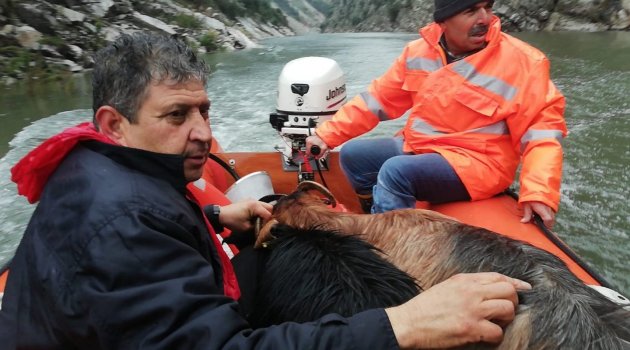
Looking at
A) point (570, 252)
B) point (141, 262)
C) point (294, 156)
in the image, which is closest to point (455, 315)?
point (141, 262)

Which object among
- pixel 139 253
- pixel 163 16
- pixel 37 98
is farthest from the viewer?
pixel 163 16

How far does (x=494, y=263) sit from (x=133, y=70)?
1.23 m

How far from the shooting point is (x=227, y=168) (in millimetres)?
4082

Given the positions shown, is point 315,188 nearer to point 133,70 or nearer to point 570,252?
point 133,70

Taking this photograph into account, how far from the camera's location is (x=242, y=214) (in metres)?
2.32

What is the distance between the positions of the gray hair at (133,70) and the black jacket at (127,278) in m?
0.17

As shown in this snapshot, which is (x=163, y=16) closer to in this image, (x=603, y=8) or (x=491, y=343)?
(x=603, y=8)

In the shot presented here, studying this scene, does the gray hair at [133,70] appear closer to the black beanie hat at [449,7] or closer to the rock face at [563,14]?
the black beanie hat at [449,7]

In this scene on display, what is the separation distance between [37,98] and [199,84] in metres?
12.4

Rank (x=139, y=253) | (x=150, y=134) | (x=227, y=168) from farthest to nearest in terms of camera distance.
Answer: (x=227, y=168)
(x=150, y=134)
(x=139, y=253)

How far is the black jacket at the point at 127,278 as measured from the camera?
4.05ft

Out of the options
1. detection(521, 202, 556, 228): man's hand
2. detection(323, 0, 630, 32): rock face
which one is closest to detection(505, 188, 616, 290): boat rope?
detection(521, 202, 556, 228): man's hand

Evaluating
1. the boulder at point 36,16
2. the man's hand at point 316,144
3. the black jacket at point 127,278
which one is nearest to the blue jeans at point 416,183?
the man's hand at point 316,144

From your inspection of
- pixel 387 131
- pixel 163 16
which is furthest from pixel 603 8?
pixel 387 131
